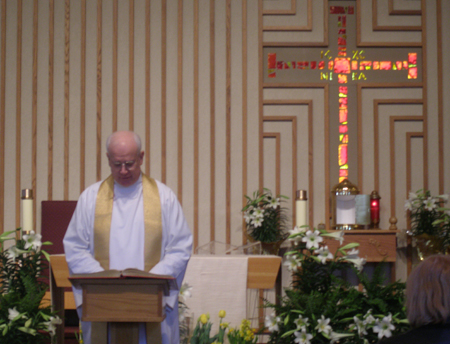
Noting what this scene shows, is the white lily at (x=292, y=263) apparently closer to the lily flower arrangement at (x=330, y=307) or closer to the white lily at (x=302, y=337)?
the lily flower arrangement at (x=330, y=307)

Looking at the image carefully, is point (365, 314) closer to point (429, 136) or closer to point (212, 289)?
point (212, 289)

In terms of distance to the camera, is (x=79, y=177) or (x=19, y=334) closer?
(x=19, y=334)

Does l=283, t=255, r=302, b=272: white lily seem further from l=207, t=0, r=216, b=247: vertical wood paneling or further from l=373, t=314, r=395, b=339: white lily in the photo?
l=207, t=0, r=216, b=247: vertical wood paneling

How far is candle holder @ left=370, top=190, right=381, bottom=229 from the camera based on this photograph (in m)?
4.82

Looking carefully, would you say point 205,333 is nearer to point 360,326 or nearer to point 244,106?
point 360,326

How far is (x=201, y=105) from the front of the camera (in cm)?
503

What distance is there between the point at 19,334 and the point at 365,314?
1.93 m

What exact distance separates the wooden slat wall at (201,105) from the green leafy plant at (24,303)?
150 centimetres

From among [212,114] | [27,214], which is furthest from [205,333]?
[212,114]

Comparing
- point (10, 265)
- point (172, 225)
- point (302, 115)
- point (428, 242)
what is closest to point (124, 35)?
point (302, 115)

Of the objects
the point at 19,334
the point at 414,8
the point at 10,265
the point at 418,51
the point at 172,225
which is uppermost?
the point at 414,8

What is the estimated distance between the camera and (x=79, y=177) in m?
4.96

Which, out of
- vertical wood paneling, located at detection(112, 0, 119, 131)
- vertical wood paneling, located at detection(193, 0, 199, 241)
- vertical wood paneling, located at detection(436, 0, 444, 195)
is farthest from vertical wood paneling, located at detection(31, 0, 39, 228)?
vertical wood paneling, located at detection(436, 0, 444, 195)

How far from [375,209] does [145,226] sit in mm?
2607
